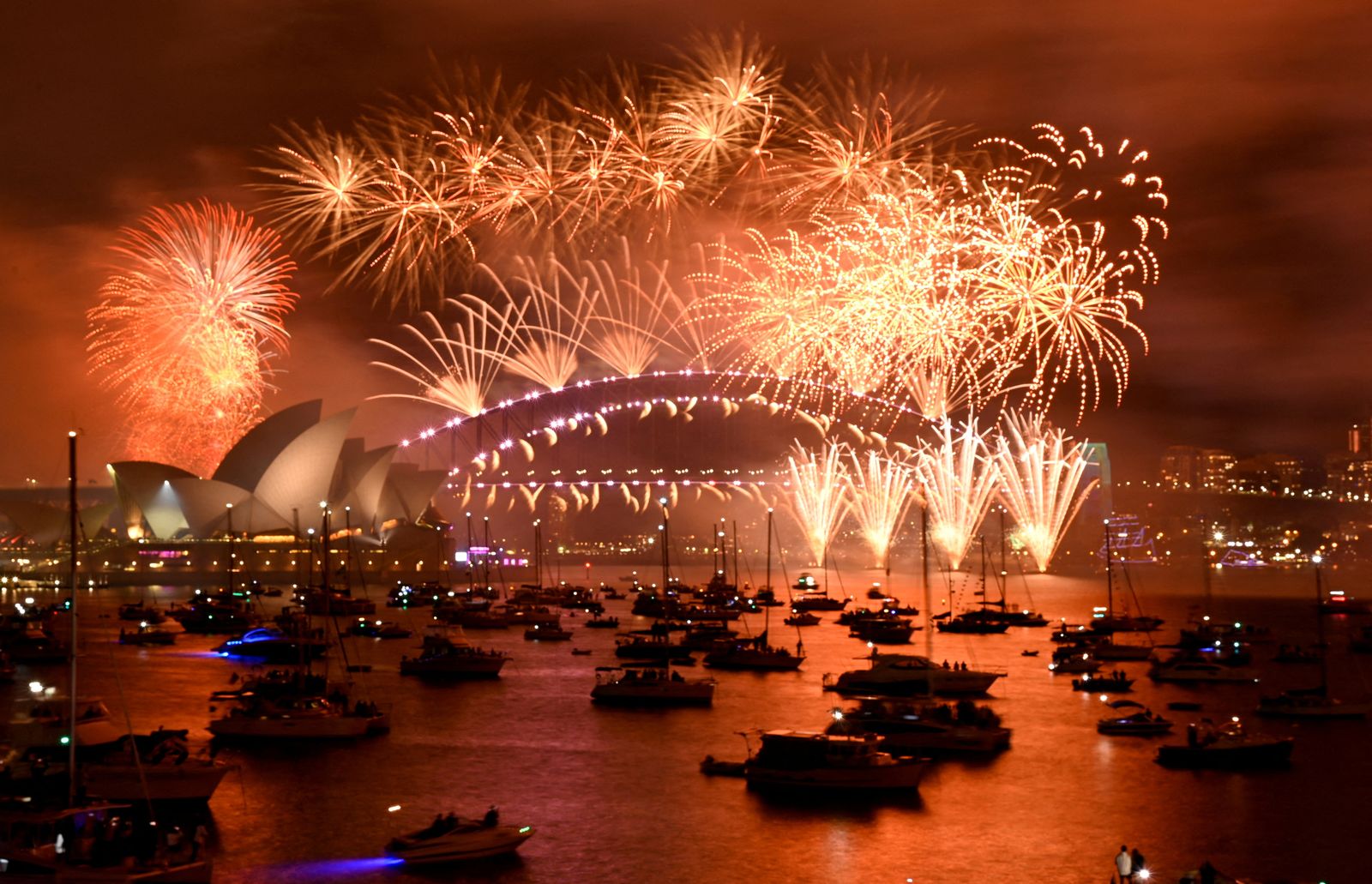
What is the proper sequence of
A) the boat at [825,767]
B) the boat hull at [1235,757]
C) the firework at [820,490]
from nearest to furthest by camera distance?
the boat at [825,767] < the boat hull at [1235,757] < the firework at [820,490]

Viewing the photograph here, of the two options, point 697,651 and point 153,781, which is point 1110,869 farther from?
point 697,651

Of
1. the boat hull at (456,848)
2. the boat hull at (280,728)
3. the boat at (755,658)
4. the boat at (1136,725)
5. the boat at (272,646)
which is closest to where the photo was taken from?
the boat hull at (456,848)

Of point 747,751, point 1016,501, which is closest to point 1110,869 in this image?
point 747,751

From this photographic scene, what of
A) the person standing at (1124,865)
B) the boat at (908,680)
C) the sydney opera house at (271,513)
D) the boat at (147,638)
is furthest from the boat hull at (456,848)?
Answer: the sydney opera house at (271,513)

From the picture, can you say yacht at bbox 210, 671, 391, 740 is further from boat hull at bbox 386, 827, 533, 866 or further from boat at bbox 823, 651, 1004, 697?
boat at bbox 823, 651, 1004, 697

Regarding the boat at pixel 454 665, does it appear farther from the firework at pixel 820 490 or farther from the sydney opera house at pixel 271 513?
the sydney opera house at pixel 271 513
